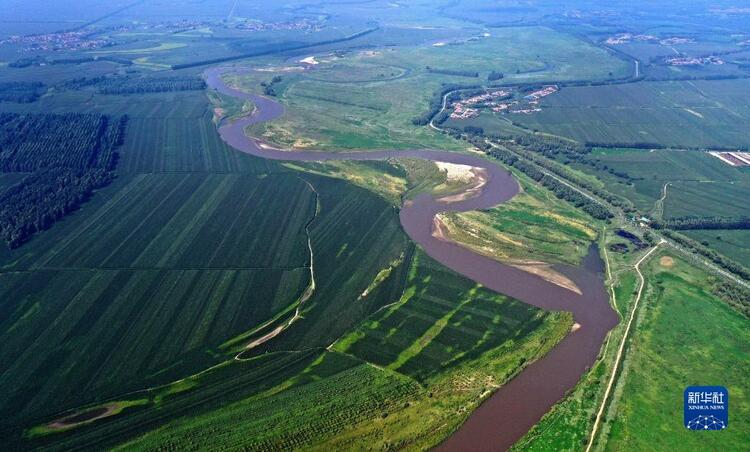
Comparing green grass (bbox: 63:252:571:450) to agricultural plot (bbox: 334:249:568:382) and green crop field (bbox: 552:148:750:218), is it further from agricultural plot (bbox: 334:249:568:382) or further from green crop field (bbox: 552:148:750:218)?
green crop field (bbox: 552:148:750:218)

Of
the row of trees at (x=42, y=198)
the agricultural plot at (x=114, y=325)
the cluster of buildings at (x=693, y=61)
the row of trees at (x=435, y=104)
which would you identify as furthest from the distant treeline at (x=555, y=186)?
A: the cluster of buildings at (x=693, y=61)

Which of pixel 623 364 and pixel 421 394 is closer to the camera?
pixel 421 394

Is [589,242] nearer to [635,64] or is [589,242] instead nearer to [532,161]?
[532,161]


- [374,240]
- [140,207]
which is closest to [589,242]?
[374,240]

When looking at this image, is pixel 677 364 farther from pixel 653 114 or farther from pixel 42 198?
pixel 653 114

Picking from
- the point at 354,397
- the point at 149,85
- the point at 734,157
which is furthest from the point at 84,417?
the point at 149,85

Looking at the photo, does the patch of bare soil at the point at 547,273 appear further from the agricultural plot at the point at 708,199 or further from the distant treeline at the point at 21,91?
the distant treeline at the point at 21,91
